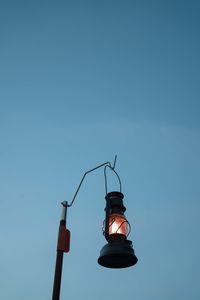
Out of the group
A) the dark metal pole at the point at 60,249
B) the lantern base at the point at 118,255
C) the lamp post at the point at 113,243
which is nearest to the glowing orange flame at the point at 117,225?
the lamp post at the point at 113,243

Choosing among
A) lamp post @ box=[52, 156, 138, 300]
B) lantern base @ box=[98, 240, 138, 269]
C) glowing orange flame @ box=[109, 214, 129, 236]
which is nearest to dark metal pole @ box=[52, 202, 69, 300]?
lamp post @ box=[52, 156, 138, 300]

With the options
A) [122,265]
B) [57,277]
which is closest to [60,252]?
[57,277]

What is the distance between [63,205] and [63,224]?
1.08 ft

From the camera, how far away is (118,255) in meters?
4.11

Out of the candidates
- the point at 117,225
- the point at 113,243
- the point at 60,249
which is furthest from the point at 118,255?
the point at 60,249

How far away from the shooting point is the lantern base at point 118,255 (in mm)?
4074

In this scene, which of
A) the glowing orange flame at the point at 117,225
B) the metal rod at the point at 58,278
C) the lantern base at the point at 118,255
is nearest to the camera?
the metal rod at the point at 58,278

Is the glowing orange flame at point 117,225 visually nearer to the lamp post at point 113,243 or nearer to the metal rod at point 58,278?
the lamp post at point 113,243

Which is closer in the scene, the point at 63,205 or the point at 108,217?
the point at 108,217

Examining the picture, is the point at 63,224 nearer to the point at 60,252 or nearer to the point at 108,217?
the point at 60,252

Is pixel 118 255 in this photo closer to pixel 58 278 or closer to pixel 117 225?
pixel 117 225

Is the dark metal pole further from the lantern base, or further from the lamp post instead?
the lantern base

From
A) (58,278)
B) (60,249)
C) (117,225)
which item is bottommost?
(58,278)

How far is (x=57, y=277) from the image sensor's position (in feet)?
13.3
